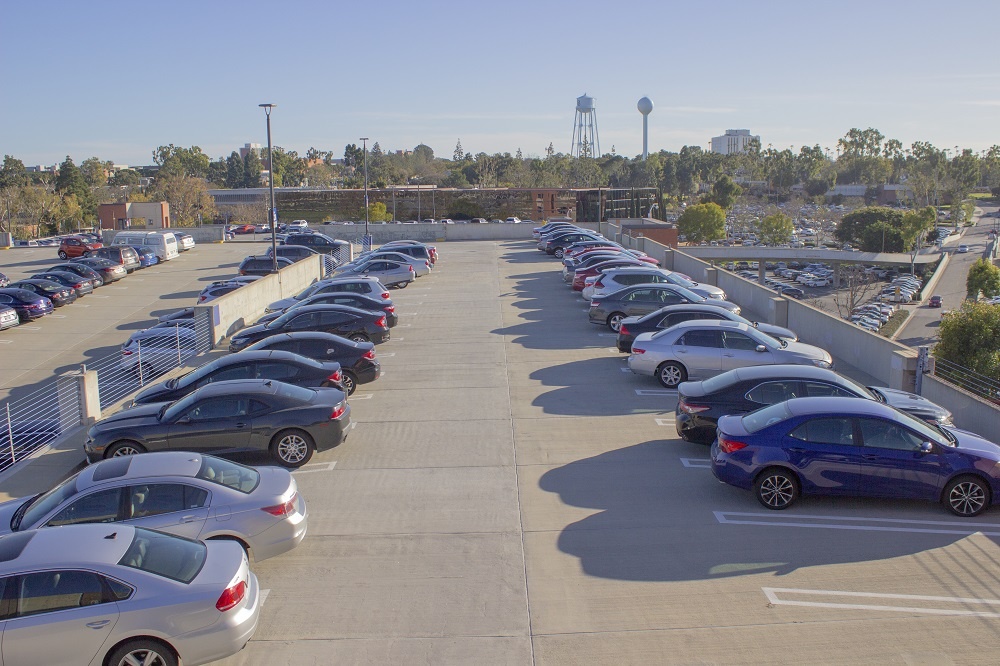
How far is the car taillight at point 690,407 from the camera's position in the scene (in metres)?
12.2

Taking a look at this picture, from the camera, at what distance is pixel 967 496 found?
9891 mm

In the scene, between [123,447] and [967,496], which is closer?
[967,496]

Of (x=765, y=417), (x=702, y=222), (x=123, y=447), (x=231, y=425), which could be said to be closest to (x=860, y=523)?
(x=765, y=417)

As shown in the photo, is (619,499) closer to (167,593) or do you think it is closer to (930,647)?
(930,647)

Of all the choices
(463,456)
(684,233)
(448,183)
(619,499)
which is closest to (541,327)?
(463,456)

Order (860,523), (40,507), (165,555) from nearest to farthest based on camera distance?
1. (165,555)
2. (40,507)
3. (860,523)

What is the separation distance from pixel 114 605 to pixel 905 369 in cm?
1369

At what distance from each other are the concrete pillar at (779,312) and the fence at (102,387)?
1476 centimetres

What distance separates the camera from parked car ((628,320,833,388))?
15.5 m

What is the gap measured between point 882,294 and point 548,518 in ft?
235

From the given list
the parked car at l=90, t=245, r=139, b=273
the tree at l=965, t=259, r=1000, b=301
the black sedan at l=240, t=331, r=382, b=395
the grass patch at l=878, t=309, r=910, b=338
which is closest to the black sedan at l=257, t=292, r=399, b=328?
the black sedan at l=240, t=331, r=382, b=395

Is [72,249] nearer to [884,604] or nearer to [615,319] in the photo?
[615,319]

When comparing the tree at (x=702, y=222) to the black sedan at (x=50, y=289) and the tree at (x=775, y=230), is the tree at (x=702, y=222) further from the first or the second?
the black sedan at (x=50, y=289)

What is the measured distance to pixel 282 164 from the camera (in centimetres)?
14362
